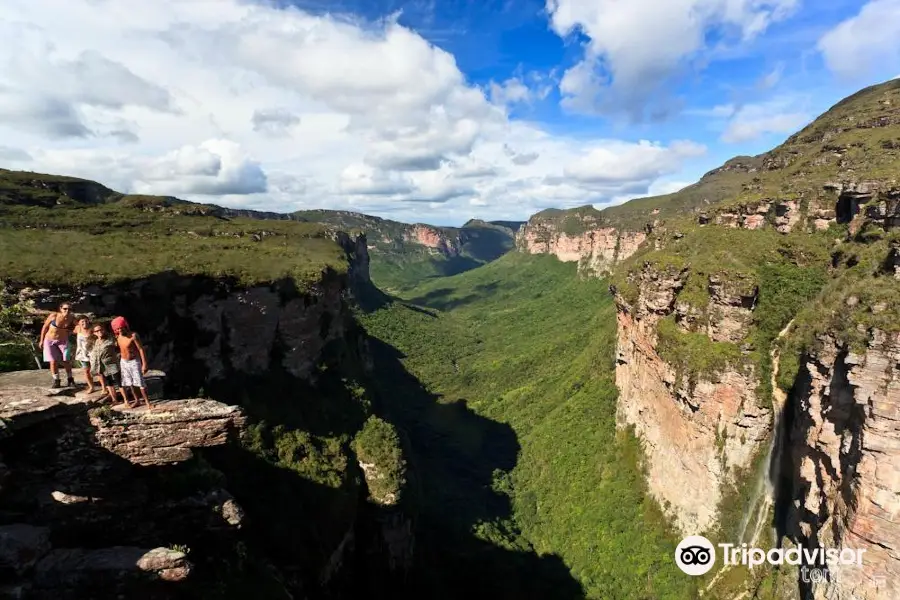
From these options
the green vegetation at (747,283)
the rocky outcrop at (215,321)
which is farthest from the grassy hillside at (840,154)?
the rocky outcrop at (215,321)

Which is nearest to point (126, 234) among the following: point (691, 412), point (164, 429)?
point (164, 429)

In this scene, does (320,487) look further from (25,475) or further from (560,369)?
(560,369)

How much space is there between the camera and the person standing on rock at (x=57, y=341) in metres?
15.4

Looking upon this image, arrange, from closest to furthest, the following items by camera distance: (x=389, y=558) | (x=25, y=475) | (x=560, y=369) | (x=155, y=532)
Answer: (x=25, y=475), (x=155, y=532), (x=389, y=558), (x=560, y=369)

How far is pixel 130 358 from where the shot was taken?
49.1 ft

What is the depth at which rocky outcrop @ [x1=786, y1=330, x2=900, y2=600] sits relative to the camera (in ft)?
79.1

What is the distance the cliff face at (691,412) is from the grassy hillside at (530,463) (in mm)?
4254

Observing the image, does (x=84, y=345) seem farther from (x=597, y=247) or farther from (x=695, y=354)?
(x=597, y=247)

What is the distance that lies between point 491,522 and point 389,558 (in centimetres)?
1762

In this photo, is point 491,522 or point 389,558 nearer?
point 389,558

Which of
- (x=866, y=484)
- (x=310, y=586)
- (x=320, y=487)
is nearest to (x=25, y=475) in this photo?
(x=310, y=586)

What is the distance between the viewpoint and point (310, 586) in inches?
1335

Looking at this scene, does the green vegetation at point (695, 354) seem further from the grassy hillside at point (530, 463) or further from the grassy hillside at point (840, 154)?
the grassy hillside at point (840, 154)

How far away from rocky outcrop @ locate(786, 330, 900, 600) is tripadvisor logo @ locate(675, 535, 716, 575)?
9.43 metres
